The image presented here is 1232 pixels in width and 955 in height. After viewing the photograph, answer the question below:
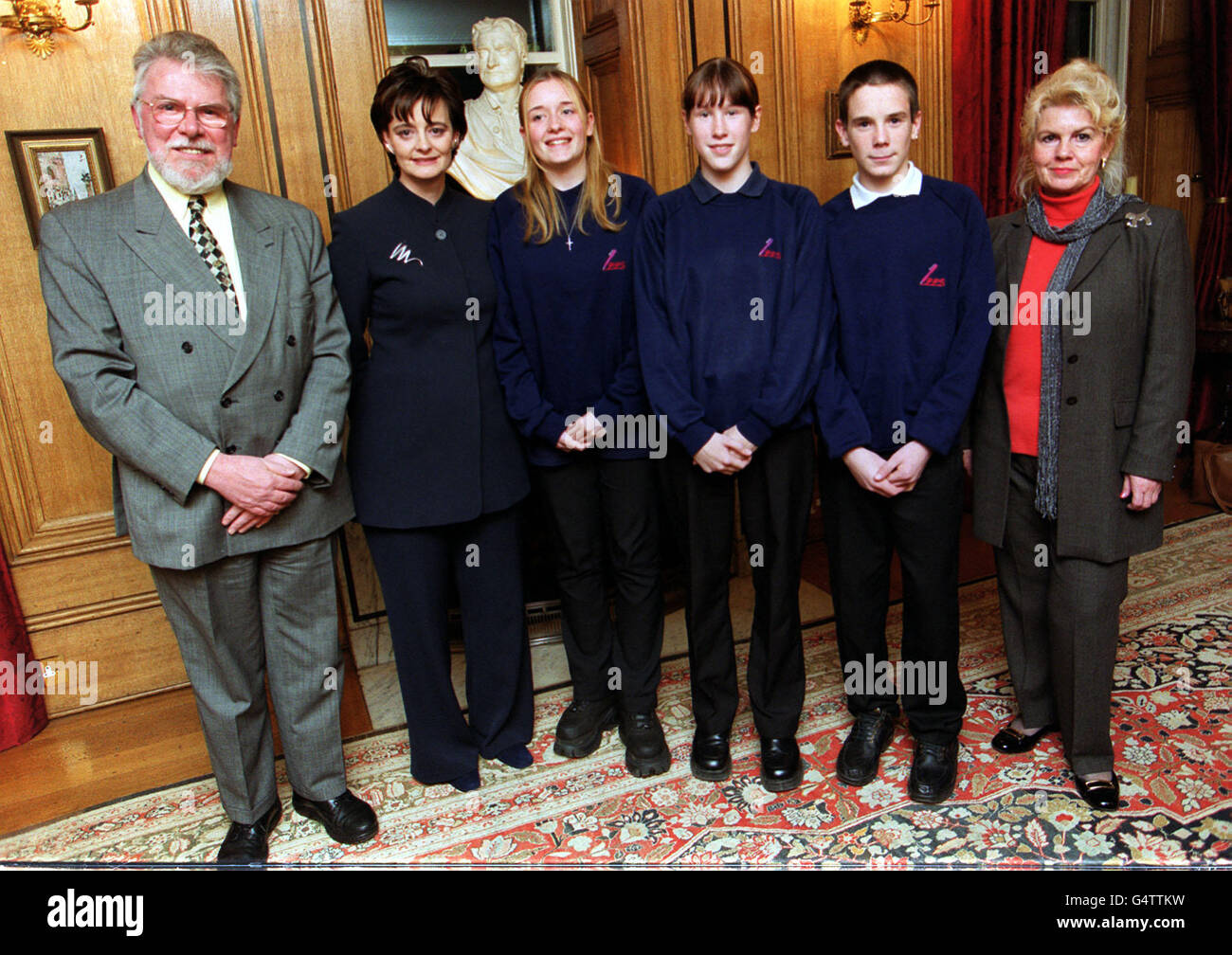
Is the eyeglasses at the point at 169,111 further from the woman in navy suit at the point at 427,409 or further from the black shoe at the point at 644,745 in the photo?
the black shoe at the point at 644,745

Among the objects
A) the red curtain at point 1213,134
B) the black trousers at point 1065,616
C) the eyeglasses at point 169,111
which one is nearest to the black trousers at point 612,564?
the black trousers at point 1065,616

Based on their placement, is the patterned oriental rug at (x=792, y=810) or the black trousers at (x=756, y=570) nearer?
the patterned oriental rug at (x=792, y=810)

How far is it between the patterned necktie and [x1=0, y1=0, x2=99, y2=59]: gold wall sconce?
3.72ft

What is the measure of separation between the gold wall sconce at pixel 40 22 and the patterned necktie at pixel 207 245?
1133 millimetres

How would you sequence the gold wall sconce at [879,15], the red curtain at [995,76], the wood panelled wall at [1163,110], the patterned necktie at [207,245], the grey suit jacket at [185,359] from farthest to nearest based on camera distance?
the wood panelled wall at [1163,110], the red curtain at [995,76], the gold wall sconce at [879,15], the patterned necktie at [207,245], the grey suit jacket at [185,359]

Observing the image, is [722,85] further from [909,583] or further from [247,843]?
[247,843]

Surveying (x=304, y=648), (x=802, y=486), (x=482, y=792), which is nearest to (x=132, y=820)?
(x=304, y=648)

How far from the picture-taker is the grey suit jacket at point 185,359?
1908mm

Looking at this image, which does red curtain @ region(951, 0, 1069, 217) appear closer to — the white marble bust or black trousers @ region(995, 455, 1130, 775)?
the white marble bust

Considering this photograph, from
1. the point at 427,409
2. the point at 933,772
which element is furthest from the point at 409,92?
the point at 933,772

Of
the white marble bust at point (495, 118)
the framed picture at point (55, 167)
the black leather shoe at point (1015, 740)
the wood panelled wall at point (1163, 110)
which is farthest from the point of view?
the wood panelled wall at point (1163, 110)

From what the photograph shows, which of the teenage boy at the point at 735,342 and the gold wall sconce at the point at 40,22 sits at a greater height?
the gold wall sconce at the point at 40,22

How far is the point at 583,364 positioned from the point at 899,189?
0.88 metres

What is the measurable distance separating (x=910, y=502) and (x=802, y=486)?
0.86 ft
